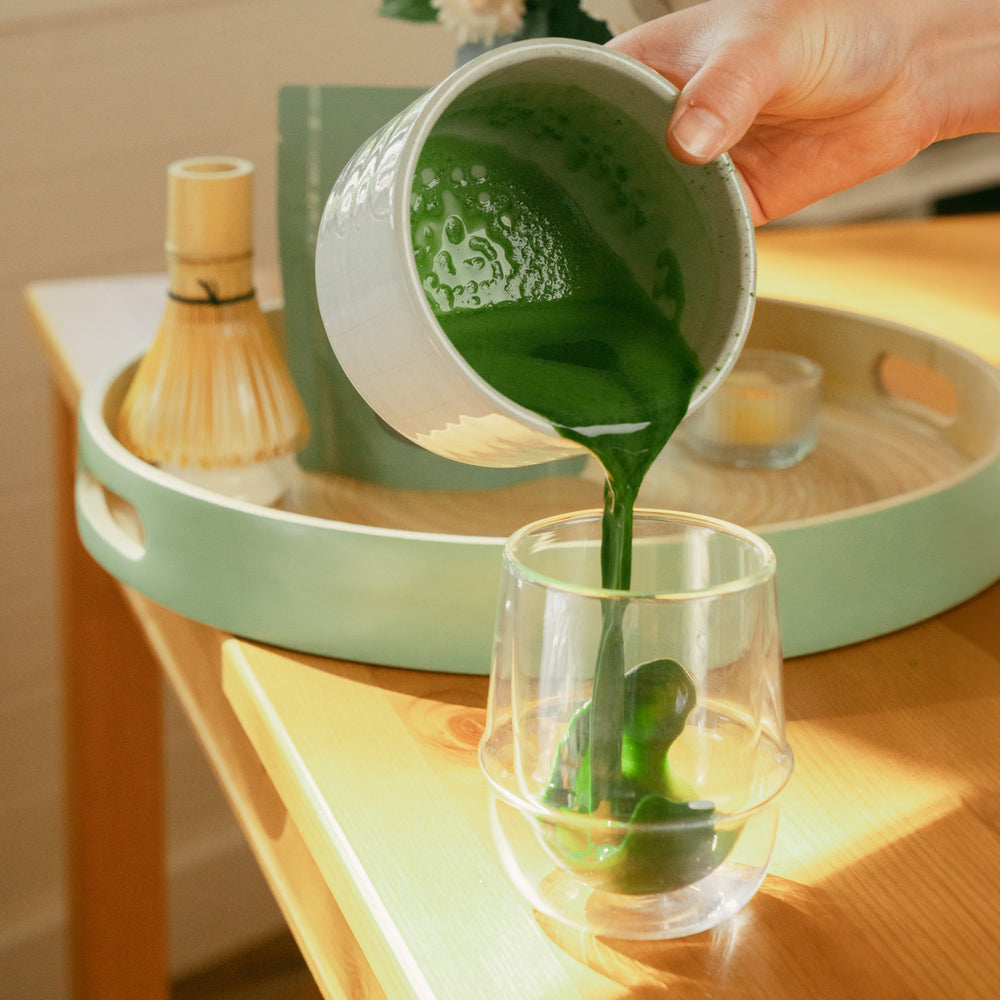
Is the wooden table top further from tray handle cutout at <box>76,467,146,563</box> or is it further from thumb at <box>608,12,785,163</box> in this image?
thumb at <box>608,12,785,163</box>

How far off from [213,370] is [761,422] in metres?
0.37

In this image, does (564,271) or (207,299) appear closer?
(564,271)

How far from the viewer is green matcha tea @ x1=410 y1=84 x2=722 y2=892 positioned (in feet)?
1.65

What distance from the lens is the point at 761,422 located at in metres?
0.89

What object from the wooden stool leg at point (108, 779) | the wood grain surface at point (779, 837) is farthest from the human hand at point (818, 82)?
the wooden stool leg at point (108, 779)

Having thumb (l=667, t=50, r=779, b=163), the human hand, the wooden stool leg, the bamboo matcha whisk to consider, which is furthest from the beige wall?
thumb (l=667, t=50, r=779, b=163)

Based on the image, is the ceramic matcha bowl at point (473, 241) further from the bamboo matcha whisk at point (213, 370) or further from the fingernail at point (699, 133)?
the bamboo matcha whisk at point (213, 370)

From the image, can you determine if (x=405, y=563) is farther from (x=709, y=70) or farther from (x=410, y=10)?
(x=410, y=10)

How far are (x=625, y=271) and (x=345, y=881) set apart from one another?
11.3 inches

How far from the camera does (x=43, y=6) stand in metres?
1.33

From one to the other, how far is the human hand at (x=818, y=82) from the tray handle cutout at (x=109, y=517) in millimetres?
373

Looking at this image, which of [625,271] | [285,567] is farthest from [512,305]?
[285,567]

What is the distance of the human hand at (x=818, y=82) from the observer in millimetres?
545

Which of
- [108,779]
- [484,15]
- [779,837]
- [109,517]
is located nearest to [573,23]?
[484,15]
